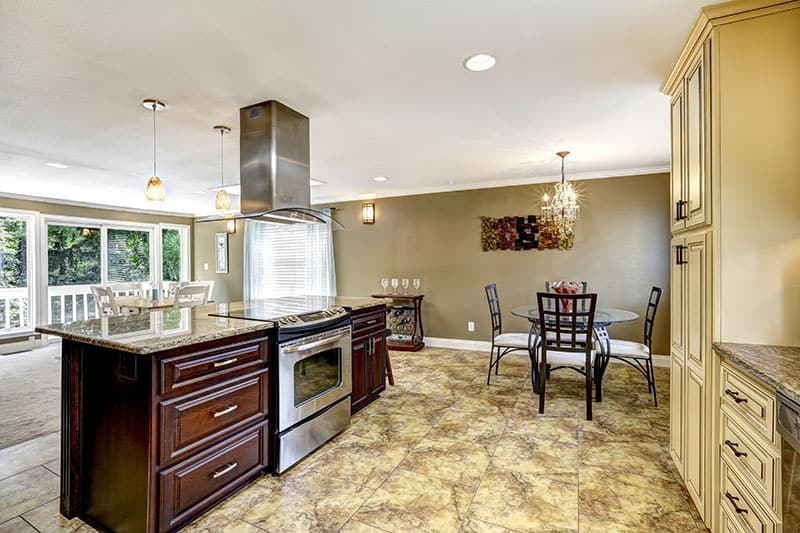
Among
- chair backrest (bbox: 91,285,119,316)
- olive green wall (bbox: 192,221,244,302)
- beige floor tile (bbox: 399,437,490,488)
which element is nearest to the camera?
beige floor tile (bbox: 399,437,490,488)

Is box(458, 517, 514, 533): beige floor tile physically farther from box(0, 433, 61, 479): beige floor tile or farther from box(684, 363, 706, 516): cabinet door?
box(0, 433, 61, 479): beige floor tile

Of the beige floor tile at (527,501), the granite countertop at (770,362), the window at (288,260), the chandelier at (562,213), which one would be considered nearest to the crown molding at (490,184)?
the chandelier at (562,213)

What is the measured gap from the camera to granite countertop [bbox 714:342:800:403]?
1150 mm

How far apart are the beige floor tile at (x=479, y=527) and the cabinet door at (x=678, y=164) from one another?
174 centimetres

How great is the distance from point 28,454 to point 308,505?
6.73 feet

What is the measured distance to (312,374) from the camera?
8.29ft

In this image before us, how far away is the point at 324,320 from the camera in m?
2.53

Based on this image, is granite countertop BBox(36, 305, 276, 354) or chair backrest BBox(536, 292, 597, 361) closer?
granite countertop BBox(36, 305, 276, 354)

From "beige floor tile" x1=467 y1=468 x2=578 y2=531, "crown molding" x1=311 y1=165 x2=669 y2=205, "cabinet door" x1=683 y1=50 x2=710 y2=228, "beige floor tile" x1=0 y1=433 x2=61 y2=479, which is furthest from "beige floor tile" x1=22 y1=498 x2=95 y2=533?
"crown molding" x1=311 y1=165 x2=669 y2=205

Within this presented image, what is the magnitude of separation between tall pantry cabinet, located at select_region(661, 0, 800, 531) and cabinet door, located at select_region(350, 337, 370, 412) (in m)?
2.16

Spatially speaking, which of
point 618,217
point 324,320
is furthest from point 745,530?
point 618,217

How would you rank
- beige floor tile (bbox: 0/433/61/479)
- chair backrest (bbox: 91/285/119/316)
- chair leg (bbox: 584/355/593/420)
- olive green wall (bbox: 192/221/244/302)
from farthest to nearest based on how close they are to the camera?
olive green wall (bbox: 192/221/244/302) < chair backrest (bbox: 91/285/119/316) < chair leg (bbox: 584/355/593/420) < beige floor tile (bbox: 0/433/61/479)

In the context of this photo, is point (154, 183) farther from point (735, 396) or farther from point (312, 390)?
point (735, 396)

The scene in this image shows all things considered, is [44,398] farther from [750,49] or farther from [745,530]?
[750,49]
